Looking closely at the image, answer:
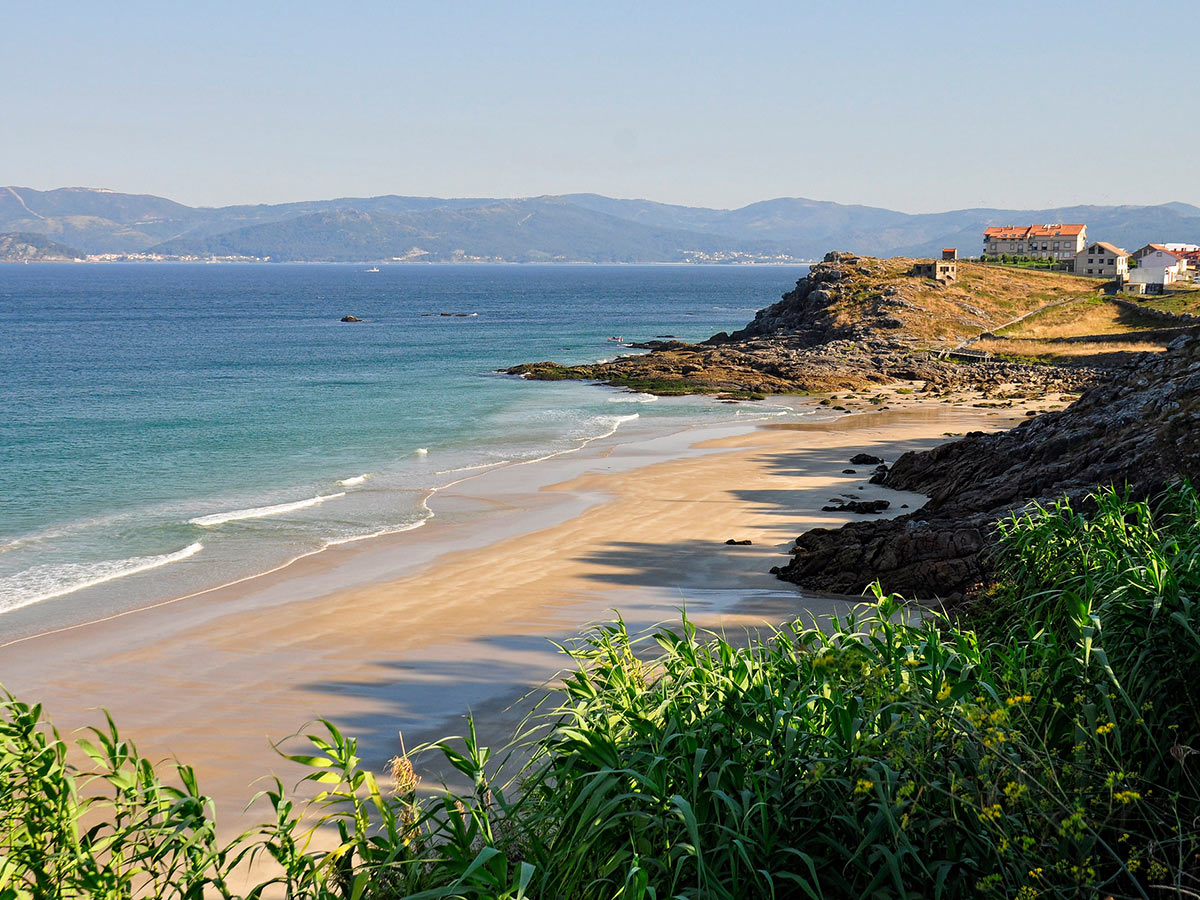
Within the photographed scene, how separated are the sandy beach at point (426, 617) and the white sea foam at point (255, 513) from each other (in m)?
4.08

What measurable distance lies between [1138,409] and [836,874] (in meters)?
20.8

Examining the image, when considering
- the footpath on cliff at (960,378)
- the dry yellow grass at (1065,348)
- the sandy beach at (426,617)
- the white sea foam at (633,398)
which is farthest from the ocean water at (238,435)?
the dry yellow grass at (1065,348)

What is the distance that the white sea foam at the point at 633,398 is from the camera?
192 feet

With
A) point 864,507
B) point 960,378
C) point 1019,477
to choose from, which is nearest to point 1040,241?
point 960,378

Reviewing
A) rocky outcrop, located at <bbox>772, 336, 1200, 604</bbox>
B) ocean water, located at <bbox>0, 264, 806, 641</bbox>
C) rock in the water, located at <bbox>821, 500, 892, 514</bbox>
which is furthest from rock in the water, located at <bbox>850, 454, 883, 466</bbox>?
ocean water, located at <bbox>0, 264, 806, 641</bbox>

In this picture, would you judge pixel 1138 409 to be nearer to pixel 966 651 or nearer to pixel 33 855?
pixel 966 651

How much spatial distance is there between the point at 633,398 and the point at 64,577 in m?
39.4

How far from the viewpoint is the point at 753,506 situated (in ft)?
98.0

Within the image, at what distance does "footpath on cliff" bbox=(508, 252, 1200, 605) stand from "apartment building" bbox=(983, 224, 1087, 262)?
2753 centimetres

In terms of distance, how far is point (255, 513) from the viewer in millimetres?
30312

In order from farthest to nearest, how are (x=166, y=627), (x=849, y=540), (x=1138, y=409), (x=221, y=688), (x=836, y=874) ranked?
(x=1138, y=409) → (x=849, y=540) → (x=166, y=627) → (x=221, y=688) → (x=836, y=874)

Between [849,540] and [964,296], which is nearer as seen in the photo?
[849,540]

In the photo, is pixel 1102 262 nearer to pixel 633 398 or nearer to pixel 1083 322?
pixel 1083 322

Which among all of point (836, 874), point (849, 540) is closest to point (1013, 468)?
point (849, 540)
